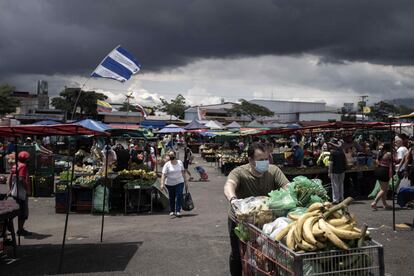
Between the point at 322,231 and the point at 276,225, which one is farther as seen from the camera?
the point at 276,225

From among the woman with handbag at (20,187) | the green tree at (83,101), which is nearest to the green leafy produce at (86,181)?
the woman with handbag at (20,187)

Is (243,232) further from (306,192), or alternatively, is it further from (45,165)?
(45,165)

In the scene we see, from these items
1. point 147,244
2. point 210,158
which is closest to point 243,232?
point 147,244

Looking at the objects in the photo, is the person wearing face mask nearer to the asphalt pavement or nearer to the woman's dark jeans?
the asphalt pavement

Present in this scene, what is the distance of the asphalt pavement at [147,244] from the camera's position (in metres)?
6.92

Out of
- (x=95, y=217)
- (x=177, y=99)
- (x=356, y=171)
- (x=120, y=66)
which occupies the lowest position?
(x=95, y=217)

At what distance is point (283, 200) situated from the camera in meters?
4.35

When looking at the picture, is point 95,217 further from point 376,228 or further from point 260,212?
point 260,212

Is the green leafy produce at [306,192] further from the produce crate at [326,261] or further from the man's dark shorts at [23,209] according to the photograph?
the man's dark shorts at [23,209]

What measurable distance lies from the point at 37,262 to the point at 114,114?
257 ft

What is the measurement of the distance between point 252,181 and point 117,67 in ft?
26.2

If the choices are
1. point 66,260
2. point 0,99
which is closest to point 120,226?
point 66,260

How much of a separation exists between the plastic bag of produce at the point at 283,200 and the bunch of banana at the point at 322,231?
1.32 ft

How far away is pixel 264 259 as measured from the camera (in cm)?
388
